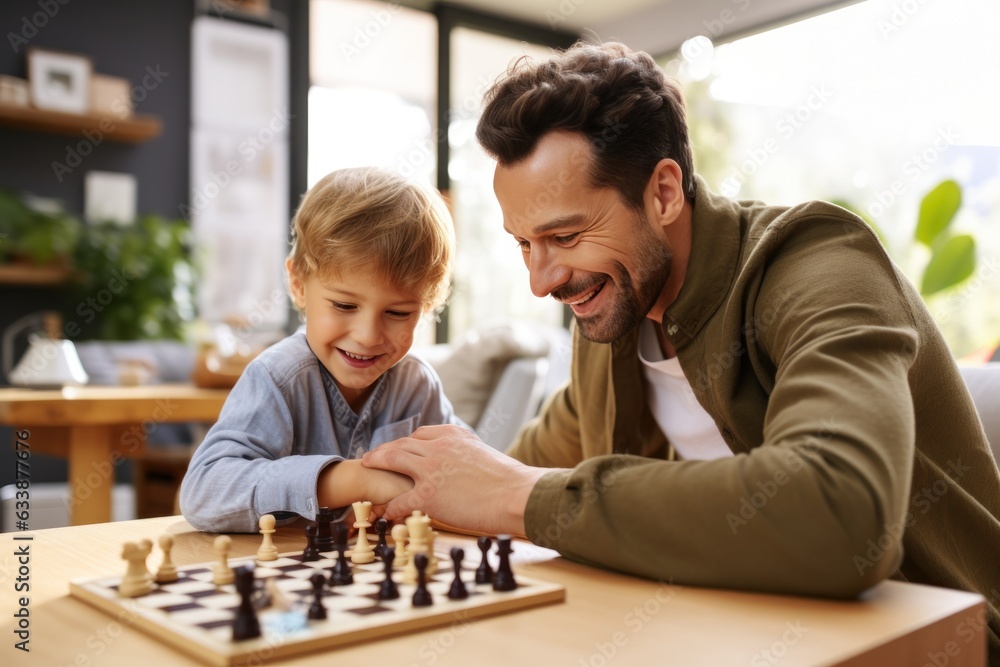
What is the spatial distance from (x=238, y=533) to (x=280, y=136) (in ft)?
17.7

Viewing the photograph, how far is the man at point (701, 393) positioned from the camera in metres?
0.95

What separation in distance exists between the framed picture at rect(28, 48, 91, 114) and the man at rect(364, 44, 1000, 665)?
4622 millimetres

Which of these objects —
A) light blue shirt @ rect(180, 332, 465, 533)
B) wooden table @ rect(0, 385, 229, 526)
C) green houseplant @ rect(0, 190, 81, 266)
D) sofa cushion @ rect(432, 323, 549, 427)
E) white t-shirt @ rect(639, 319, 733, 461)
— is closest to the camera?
light blue shirt @ rect(180, 332, 465, 533)

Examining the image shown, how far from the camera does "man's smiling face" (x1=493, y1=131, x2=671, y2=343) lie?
1620 millimetres

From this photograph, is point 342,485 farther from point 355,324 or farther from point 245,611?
point 245,611

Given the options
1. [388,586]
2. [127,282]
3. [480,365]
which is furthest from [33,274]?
[388,586]

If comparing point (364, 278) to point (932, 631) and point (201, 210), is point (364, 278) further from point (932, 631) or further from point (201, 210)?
point (201, 210)

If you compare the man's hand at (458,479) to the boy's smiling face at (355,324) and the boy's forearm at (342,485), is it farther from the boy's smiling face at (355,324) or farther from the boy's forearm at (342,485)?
the boy's smiling face at (355,324)

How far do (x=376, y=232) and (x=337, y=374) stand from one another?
0.83 ft
